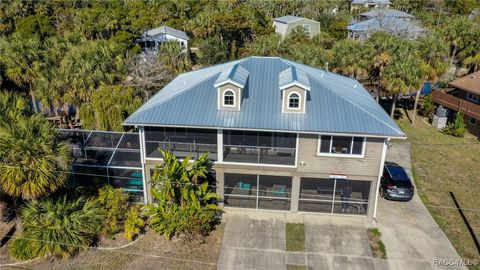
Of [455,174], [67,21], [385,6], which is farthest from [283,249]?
[385,6]

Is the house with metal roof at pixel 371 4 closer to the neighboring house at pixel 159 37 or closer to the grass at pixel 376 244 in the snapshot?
the neighboring house at pixel 159 37

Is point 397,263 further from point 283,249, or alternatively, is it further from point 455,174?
point 455,174

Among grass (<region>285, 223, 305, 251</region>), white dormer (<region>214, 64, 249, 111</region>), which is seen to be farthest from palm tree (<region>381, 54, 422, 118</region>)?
grass (<region>285, 223, 305, 251</region>)

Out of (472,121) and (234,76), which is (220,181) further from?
(472,121)

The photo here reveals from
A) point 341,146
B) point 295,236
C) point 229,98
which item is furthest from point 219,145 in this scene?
point 341,146

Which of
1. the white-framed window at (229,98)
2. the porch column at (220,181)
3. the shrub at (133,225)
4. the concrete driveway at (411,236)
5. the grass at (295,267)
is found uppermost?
the white-framed window at (229,98)

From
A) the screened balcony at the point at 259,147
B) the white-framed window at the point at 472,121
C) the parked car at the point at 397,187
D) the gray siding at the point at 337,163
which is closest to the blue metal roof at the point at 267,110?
the gray siding at the point at 337,163

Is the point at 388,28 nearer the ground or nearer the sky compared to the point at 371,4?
nearer the ground
